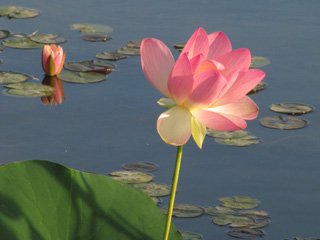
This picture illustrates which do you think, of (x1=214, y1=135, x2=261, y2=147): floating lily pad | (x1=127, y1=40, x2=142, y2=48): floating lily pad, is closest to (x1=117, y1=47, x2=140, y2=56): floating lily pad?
(x1=127, y1=40, x2=142, y2=48): floating lily pad

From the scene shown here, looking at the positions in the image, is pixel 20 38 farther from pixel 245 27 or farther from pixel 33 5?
pixel 245 27

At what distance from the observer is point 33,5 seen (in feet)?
12.0

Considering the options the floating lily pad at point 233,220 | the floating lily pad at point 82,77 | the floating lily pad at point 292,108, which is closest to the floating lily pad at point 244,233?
the floating lily pad at point 233,220

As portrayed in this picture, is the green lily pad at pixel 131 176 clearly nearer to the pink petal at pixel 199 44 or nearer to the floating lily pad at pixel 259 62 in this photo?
the pink petal at pixel 199 44

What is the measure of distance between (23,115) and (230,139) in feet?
2.51

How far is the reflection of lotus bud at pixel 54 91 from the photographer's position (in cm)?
253

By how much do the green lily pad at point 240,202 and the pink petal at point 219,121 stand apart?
1025 mm

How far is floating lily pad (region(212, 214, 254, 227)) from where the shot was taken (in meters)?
1.68

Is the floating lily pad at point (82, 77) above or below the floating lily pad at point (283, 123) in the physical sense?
above

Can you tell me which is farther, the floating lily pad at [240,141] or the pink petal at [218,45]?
the floating lily pad at [240,141]

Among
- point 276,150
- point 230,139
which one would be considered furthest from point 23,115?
point 276,150

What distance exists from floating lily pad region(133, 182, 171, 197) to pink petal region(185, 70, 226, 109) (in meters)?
1.01

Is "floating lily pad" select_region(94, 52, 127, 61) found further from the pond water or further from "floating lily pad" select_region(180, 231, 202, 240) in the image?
"floating lily pad" select_region(180, 231, 202, 240)

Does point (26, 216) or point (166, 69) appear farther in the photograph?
point (26, 216)
